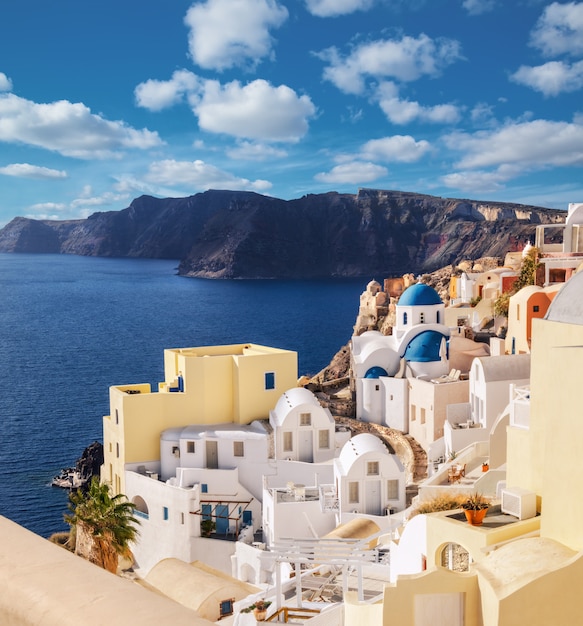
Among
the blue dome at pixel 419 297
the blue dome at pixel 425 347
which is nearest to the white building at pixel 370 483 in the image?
A: the blue dome at pixel 425 347

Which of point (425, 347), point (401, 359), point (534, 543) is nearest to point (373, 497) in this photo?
point (425, 347)

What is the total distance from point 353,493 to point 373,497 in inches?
29.0

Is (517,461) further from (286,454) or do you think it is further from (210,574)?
(286,454)

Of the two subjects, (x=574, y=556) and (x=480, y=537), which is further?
→ (x=480, y=537)

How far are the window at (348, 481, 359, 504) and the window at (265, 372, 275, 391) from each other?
29.0 feet

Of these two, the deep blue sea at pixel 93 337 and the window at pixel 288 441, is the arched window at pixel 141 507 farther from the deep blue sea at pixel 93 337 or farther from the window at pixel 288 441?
the deep blue sea at pixel 93 337

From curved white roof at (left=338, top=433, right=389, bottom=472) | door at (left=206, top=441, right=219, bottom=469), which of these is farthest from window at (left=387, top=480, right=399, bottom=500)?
door at (left=206, top=441, right=219, bottom=469)

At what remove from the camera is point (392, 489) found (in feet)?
86.9

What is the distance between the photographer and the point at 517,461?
47.6ft

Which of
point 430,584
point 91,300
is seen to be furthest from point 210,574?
point 91,300

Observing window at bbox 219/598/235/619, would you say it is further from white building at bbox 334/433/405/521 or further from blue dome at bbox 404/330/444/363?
blue dome at bbox 404/330/444/363

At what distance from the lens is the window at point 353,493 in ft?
86.1

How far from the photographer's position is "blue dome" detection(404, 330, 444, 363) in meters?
35.5

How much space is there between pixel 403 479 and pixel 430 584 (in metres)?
15.8
